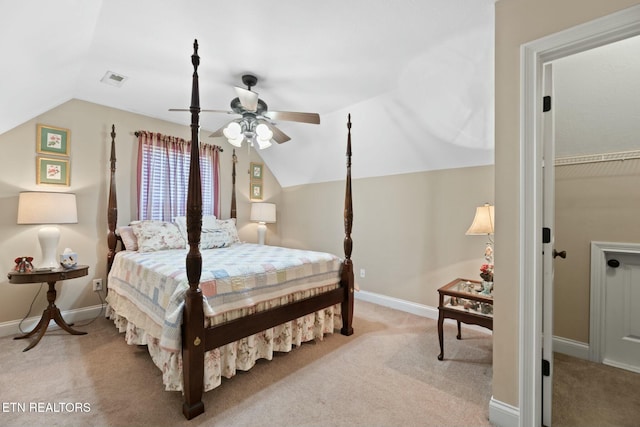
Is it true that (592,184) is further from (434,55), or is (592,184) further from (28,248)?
(28,248)

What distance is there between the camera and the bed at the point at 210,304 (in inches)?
67.8

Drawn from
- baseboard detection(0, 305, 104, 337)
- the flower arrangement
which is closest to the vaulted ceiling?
the flower arrangement

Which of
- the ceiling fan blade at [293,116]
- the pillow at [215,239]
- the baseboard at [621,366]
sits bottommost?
the baseboard at [621,366]

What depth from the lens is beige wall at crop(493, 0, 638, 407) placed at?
5.05ft

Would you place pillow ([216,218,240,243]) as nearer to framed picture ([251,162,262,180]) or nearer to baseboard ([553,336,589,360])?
framed picture ([251,162,262,180])

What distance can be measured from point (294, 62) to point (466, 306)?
95.7 inches

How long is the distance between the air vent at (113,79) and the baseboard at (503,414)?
3.87 metres

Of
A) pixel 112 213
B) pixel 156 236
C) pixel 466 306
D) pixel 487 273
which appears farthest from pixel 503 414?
pixel 112 213

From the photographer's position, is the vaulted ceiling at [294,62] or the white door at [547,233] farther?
the vaulted ceiling at [294,62]

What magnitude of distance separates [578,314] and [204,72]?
12.5ft

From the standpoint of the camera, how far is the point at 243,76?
101 inches

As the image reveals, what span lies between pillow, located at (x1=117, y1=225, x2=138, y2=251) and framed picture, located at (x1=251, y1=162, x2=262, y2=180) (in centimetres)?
204

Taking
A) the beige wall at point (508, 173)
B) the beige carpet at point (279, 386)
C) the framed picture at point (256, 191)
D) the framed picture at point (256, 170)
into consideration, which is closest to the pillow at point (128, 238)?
the beige carpet at point (279, 386)

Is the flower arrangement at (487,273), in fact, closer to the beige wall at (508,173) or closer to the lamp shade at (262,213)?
the beige wall at (508,173)
